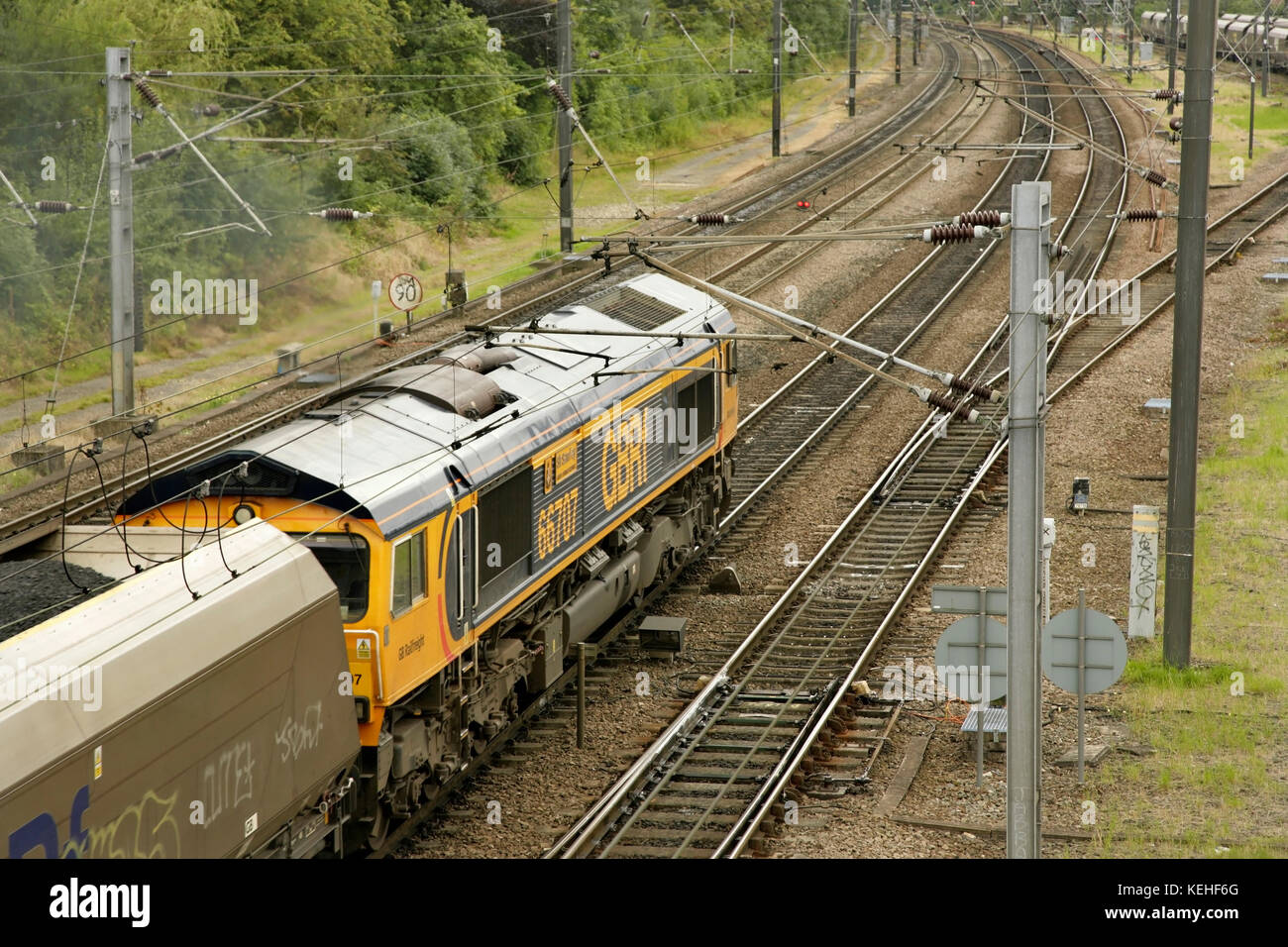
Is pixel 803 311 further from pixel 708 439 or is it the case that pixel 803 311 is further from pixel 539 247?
pixel 708 439

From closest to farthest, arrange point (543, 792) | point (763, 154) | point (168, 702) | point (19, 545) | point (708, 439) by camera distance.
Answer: point (168, 702)
point (19, 545)
point (543, 792)
point (708, 439)
point (763, 154)

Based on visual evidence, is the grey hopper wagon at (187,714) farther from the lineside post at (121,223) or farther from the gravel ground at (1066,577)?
the lineside post at (121,223)

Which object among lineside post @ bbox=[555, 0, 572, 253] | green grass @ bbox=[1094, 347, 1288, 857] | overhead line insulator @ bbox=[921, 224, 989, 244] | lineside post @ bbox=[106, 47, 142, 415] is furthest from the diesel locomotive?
lineside post @ bbox=[555, 0, 572, 253]

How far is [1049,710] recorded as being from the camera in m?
16.0

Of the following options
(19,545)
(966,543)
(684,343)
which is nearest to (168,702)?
(19,545)

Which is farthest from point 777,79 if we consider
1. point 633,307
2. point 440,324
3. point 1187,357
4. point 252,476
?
point 252,476

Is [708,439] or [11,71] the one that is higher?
[11,71]

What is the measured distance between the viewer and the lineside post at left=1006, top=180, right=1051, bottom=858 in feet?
33.6
